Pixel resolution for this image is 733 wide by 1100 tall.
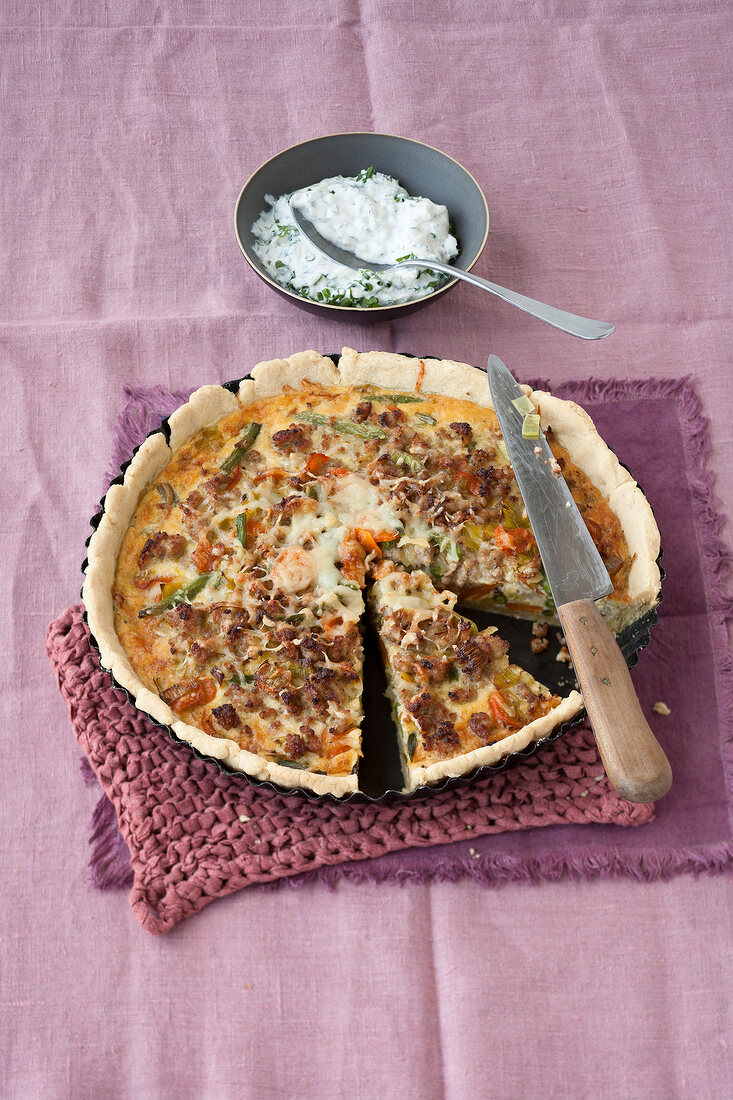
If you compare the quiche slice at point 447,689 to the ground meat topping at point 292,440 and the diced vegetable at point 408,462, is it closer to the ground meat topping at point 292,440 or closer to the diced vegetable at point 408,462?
the diced vegetable at point 408,462

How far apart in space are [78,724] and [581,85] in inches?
172

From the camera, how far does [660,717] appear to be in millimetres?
4008

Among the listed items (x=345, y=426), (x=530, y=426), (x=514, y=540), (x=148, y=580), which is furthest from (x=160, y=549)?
(x=530, y=426)

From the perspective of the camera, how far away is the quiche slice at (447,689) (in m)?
3.50

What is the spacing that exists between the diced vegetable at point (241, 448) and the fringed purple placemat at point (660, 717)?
64 centimetres

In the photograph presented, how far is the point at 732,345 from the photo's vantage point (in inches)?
193

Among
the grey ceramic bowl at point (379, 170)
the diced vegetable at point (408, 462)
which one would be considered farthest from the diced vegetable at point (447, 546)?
the grey ceramic bowl at point (379, 170)

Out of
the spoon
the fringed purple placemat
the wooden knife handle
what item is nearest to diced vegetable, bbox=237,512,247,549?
the fringed purple placemat

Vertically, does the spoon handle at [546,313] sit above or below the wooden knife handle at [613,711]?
above

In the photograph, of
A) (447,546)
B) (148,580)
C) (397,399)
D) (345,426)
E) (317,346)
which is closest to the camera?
(148,580)

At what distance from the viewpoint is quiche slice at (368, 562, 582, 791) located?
138 inches

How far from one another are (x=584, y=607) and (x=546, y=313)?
59.4 inches

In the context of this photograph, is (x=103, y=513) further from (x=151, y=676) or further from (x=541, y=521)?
(x=541, y=521)

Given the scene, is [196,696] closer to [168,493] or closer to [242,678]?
[242,678]
